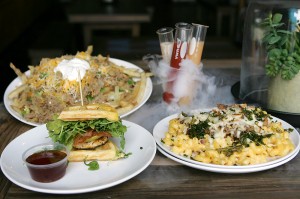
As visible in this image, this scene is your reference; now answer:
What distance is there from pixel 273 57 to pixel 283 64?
56 mm

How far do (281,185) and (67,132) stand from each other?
0.78 m

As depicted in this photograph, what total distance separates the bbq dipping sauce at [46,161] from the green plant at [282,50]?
988 mm

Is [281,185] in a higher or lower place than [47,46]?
higher

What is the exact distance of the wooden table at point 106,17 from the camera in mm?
5250

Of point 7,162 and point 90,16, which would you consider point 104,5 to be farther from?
point 7,162

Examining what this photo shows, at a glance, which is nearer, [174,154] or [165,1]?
[174,154]

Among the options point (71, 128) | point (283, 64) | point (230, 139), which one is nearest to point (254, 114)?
point (230, 139)

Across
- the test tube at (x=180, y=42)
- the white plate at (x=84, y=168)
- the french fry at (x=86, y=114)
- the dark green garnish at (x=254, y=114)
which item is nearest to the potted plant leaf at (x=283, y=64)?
the dark green garnish at (x=254, y=114)

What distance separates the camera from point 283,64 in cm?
170

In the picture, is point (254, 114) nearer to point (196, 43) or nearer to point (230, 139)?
point (230, 139)

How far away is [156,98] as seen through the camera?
6.81 feet

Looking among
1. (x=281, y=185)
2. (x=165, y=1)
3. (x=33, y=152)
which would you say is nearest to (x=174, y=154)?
(x=281, y=185)

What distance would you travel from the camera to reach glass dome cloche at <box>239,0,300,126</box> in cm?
171

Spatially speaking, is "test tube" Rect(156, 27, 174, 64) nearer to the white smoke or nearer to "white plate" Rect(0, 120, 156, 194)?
the white smoke
